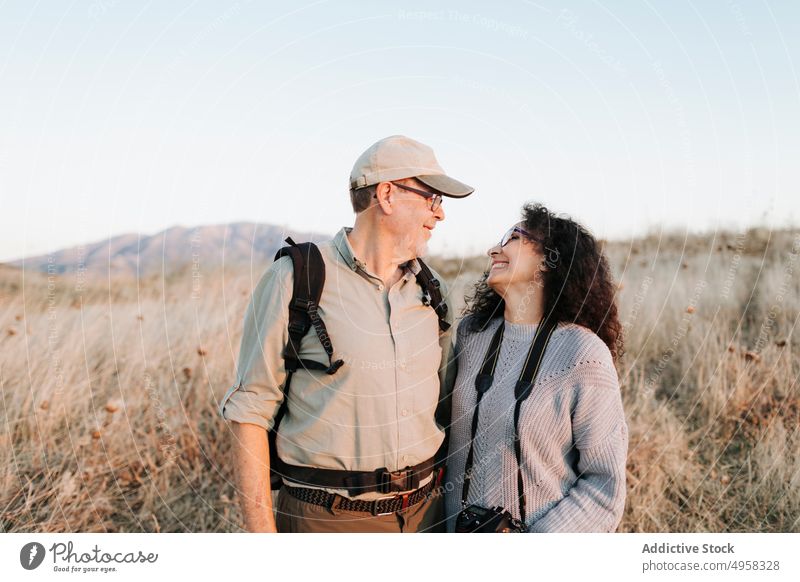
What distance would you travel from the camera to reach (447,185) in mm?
3344

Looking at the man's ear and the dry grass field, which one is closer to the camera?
the man's ear

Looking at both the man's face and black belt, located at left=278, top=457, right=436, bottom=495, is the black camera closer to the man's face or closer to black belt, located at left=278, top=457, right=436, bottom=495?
black belt, located at left=278, top=457, right=436, bottom=495

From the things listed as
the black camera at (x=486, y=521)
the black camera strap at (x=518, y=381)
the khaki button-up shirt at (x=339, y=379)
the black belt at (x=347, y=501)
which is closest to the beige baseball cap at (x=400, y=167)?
the khaki button-up shirt at (x=339, y=379)

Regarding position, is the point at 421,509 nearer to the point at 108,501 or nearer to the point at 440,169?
the point at 440,169

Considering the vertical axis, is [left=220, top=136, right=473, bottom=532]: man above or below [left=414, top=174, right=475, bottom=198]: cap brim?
below

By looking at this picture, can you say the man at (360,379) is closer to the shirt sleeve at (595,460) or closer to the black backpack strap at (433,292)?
the black backpack strap at (433,292)

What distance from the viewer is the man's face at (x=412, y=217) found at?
3.30m

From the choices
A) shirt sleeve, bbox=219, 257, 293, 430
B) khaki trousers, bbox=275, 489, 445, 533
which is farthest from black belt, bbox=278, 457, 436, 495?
shirt sleeve, bbox=219, 257, 293, 430

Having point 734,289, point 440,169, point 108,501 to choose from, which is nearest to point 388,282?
point 440,169

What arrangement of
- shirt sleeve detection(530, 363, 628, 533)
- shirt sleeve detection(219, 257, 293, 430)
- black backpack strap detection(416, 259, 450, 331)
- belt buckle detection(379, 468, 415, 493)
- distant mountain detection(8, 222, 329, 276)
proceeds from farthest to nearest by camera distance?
distant mountain detection(8, 222, 329, 276)
black backpack strap detection(416, 259, 450, 331)
shirt sleeve detection(530, 363, 628, 533)
belt buckle detection(379, 468, 415, 493)
shirt sleeve detection(219, 257, 293, 430)

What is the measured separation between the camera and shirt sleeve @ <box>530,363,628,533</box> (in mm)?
3270

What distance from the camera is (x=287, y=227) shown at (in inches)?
174

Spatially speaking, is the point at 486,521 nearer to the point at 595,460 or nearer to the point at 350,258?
the point at 595,460

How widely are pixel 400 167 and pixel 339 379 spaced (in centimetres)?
103
